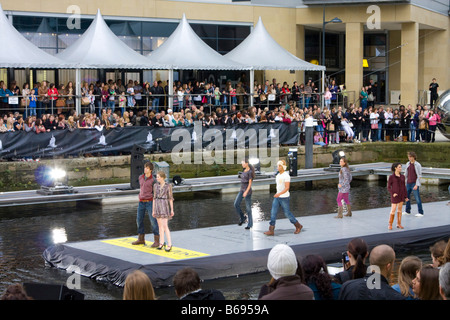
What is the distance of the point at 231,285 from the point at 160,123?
16.3 meters

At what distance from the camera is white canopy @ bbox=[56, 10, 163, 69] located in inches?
1199

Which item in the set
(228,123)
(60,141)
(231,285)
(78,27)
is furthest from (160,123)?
(231,285)

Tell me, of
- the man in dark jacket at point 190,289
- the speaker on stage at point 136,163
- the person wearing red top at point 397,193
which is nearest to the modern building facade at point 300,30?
the speaker on stage at point 136,163

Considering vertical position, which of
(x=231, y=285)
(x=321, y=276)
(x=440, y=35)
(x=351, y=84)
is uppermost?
(x=440, y=35)

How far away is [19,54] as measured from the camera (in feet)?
93.0

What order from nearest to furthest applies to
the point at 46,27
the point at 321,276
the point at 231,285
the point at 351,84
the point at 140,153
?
the point at 321,276
the point at 231,285
the point at 140,153
the point at 46,27
the point at 351,84

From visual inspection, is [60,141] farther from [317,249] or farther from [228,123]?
[317,249]

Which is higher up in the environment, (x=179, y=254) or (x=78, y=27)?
(x=78, y=27)

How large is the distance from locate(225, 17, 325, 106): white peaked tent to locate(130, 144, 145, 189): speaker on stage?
1152 centimetres

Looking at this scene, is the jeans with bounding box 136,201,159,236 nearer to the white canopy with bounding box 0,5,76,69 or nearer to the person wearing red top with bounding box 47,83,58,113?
the white canopy with bounding box 0,5,76,69

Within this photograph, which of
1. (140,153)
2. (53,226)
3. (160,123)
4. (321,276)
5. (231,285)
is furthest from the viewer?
(160,123)

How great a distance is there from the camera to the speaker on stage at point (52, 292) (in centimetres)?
833

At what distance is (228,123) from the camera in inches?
1218

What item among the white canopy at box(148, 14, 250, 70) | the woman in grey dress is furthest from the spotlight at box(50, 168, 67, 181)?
the woman in grey dress
